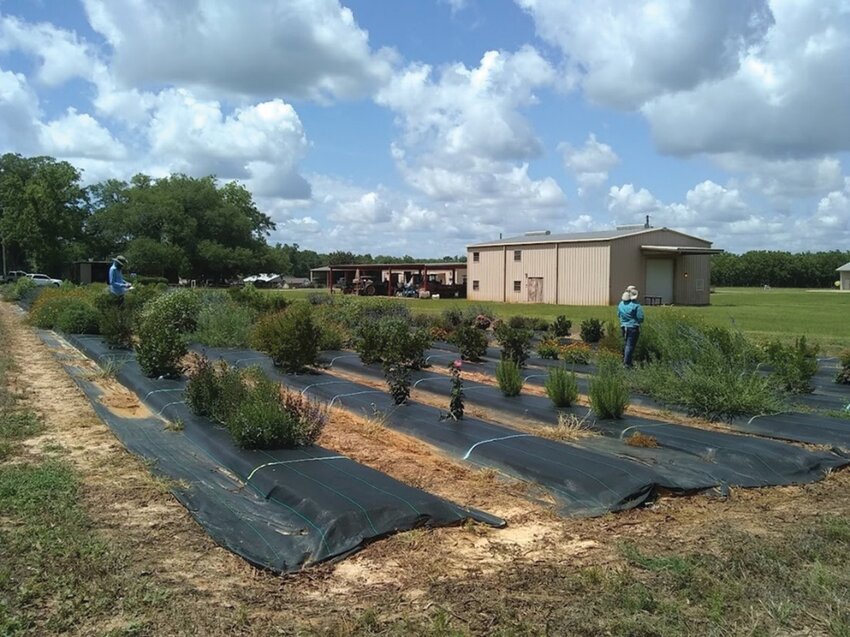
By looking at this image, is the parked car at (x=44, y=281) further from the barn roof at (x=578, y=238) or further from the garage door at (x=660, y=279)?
the garage door at (x=660, y=279)

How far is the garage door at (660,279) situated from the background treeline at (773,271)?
182ft

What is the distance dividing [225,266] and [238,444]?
61.9m

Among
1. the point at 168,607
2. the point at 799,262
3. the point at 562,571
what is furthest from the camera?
the point at 799,262

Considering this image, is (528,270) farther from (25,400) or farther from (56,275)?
(56,275)

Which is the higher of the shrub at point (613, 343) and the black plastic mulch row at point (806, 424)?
the shrub at point (613, 343)

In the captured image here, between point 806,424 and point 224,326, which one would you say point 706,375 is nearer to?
point 806,424

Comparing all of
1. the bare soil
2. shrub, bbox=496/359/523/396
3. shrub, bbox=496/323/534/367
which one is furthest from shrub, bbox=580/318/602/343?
the bare soil

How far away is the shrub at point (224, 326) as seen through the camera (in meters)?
16.1

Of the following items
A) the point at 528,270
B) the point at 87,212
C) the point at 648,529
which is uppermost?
the point at 87,212

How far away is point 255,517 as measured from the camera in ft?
17.5

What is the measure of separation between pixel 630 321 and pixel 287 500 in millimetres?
9145

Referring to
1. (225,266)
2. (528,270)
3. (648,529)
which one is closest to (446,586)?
(648,529)

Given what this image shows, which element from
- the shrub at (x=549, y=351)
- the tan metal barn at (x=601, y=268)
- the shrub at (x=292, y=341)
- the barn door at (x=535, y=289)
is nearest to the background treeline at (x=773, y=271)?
the tan metal barn at (x=601, y=268)

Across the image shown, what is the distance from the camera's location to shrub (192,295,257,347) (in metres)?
16.1
